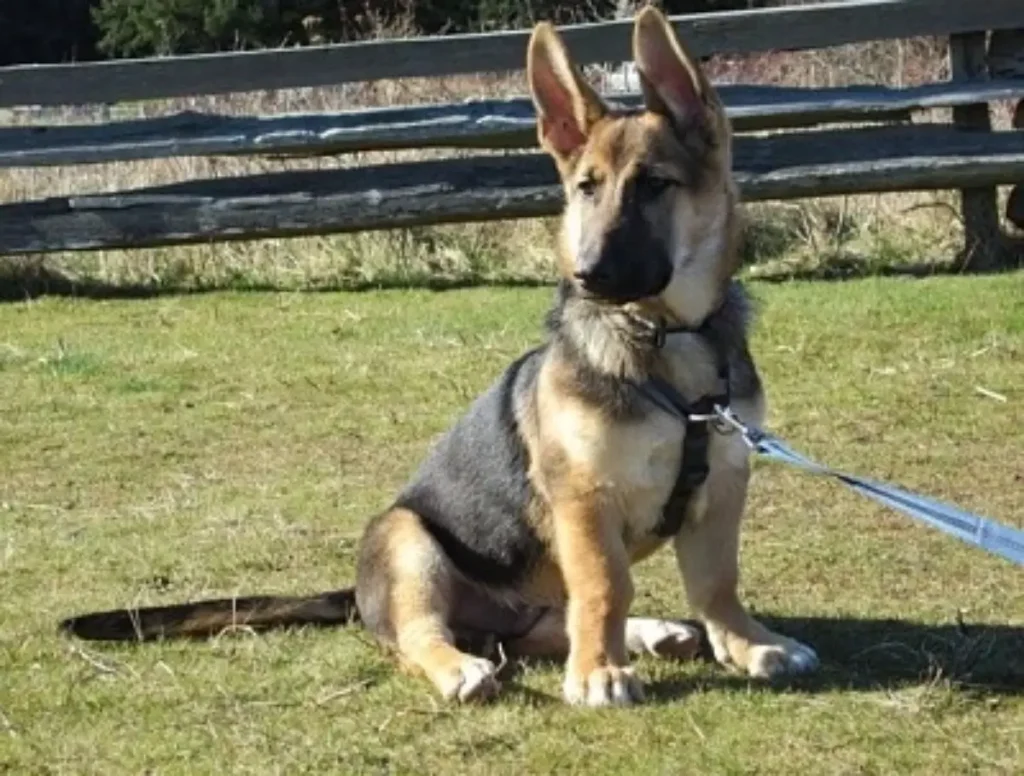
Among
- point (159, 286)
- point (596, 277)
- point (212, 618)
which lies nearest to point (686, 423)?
point (596, 277)

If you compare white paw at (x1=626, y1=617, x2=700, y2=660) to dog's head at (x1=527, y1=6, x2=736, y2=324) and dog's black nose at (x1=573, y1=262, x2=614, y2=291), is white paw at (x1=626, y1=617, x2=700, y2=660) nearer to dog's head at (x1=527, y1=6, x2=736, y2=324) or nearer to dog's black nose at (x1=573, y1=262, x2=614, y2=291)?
dog's head at (x1=527, y1=6, x2=736, y2=324)

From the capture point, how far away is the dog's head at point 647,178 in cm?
456

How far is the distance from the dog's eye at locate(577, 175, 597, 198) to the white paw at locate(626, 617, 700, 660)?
1.11 meters

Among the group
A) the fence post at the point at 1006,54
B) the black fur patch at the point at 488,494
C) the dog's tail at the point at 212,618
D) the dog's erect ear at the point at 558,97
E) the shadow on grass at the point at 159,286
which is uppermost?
the dog's erect ear at the point at 558,97

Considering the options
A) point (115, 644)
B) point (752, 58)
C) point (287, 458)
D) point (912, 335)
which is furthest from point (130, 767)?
point (752, 58)

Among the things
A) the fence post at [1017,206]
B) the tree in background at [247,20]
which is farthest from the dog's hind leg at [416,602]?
the tree in background at [247,20]

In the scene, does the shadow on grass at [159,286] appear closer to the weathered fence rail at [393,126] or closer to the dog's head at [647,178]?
the weathered fence rail at [393,126]

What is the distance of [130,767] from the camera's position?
4.33 meters

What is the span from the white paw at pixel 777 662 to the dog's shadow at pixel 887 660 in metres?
0.03

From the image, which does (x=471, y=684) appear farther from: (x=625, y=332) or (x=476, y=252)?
(x=476, y=252)

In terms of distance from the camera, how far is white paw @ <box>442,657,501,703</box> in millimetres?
4609

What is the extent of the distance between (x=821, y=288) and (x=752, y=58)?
43.9ft

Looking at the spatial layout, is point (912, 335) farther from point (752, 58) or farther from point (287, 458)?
point (752, 58)

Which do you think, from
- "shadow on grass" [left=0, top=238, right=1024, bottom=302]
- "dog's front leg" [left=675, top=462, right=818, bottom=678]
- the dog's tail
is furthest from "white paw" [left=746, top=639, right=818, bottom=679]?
"shadow on grass" [left=0, top=238, right=1024, bottom=302]
